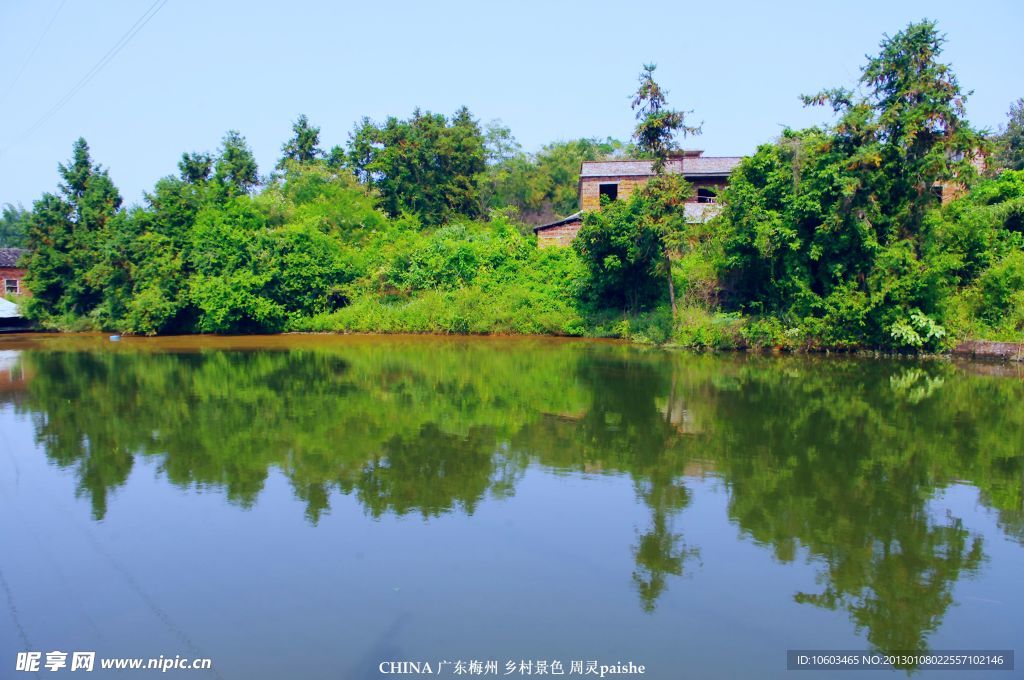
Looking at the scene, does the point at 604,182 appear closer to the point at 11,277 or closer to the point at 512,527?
the point at 512,527

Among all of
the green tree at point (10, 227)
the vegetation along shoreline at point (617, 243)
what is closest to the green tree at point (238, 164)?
the vegetation along shoreline at point (617, 243)

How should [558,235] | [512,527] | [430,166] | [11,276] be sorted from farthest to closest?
1. [11,276]
2. [430,166]
3. [558,235]
4. [512,527]

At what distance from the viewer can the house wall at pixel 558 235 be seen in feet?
97.1

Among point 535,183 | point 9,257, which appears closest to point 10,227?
point 9,257

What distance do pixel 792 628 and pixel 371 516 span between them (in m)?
4.06

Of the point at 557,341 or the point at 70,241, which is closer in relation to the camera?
the point at 557,341

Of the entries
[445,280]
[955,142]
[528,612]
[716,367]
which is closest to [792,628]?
[528,612]

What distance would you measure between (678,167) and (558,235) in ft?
19.4

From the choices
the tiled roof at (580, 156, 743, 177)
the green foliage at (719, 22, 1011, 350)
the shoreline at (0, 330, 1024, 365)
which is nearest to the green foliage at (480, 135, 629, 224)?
the tiled roof at (580, 156, 743, 177)

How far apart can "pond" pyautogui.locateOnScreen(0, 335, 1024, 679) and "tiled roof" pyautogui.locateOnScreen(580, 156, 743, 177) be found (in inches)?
721

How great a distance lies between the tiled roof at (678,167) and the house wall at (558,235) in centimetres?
310

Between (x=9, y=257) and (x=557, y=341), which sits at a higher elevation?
(x=9, y=257)

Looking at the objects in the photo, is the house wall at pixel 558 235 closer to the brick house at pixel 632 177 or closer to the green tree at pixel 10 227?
the brick house at pixel 632 177

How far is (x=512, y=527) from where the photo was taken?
7.27 metres
